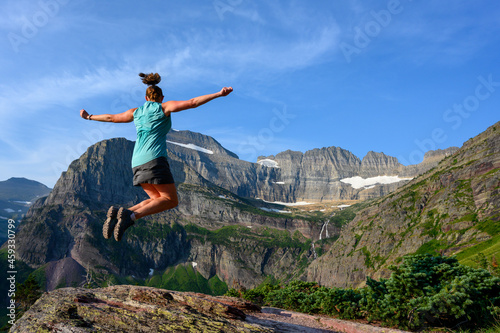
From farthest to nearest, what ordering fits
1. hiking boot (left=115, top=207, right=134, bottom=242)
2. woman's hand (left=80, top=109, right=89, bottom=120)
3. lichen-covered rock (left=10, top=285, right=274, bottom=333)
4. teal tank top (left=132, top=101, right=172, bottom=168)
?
woman's hand (left=80, top=109, right=89, bottom=120) < lichen-covered rock (left=10, top=285, right=274, bottom=333) < teal tank top (left=132, top=101, right=172, bottom=168) < hiking boot (left=115, top=207, right=134, bottom=242)

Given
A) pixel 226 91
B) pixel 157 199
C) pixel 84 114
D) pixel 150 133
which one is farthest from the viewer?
pixel 84 114

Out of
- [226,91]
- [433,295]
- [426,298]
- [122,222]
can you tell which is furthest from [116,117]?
[433,295]

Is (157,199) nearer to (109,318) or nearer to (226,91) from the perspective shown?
(226,91)

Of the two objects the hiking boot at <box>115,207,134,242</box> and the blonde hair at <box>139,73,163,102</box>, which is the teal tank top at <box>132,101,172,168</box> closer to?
the blonde hair at <box>139,73,163,102</box>

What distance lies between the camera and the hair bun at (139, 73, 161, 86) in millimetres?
9422

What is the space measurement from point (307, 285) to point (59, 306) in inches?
958

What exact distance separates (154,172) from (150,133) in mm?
→ 1080

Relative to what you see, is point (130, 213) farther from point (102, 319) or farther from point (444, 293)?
point (444, 293)

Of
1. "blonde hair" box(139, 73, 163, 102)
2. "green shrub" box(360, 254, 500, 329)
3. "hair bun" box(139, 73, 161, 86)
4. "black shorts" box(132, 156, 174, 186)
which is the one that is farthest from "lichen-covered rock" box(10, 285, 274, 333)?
"green shrub" box(360, 254, 500, 329)

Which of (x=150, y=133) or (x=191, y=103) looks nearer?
(x=191, y=103)

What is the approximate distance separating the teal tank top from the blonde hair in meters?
0.39

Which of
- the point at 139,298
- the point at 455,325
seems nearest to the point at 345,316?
the point at 455,325

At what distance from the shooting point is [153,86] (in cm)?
943

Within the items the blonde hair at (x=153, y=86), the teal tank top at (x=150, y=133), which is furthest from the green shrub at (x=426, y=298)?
the blonde hair at (x=153, y=86)
